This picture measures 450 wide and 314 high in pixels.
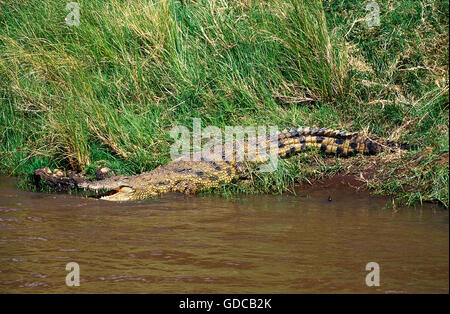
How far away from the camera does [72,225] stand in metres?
5.06

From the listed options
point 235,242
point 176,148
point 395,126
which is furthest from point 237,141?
point 235,242

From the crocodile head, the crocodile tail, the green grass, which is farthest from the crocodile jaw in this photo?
the crocodile tail

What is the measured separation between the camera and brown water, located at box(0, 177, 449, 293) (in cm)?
392

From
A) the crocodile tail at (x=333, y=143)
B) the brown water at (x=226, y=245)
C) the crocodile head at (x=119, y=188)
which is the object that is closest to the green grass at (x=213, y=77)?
the crocodile tail at (x=333, y=143)

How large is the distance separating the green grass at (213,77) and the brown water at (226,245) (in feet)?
2.60

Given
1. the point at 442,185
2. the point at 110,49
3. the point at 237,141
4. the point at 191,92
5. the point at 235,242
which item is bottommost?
the point at 235,242

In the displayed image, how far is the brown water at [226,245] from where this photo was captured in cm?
392

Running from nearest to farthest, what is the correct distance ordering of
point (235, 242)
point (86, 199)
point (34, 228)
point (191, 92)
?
point (235, 242) < point (34, 228) < point (86, 199) < point (191, 92)

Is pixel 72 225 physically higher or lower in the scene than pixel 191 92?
lower

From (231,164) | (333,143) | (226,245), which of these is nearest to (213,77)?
(231,164)

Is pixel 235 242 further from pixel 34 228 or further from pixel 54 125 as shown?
pixel 54 125

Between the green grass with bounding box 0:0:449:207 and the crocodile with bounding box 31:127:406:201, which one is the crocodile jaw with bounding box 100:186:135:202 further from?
the green grass with bounding box 0:0:449:207

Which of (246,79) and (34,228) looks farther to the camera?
(246,79)

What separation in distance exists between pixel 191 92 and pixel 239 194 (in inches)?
62.4
